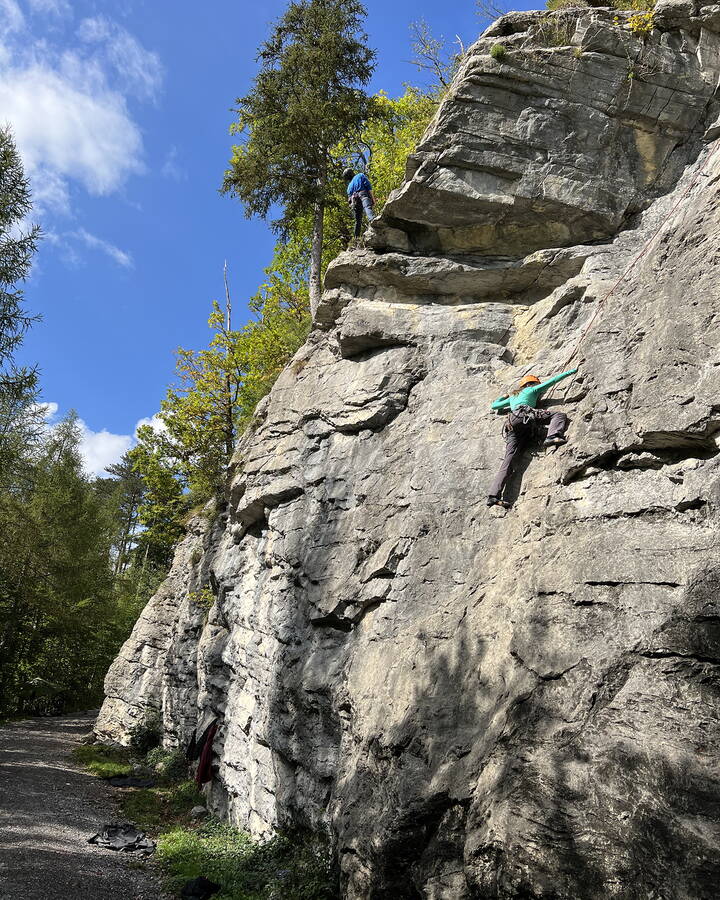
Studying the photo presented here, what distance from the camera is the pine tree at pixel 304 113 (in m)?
18.4

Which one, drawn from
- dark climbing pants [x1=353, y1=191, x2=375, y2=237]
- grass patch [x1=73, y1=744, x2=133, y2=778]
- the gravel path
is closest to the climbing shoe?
the gravel path

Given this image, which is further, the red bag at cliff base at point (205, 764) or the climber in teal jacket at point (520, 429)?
the red bag at cliff base at point (205, 764)

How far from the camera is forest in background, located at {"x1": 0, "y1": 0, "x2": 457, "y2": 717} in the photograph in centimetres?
1877

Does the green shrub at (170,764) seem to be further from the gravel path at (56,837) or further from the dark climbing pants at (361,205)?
the dark climbing pants at (361,205)

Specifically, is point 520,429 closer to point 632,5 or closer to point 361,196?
point 361,196

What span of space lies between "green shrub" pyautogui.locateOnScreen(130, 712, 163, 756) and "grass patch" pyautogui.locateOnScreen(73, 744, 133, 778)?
16.6 inches

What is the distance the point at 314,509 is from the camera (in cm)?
1196

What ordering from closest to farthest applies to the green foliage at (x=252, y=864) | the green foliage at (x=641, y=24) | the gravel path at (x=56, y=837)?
the green foliage at (x=252, y=864) < the gravel path at (x=56, y=837) < the green foliage at (x=641, y=24)

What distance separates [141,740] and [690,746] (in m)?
21.1

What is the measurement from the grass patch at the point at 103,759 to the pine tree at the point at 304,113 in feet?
51.7

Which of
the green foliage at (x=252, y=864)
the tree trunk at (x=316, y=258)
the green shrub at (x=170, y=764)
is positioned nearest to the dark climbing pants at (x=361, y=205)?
the tree trunk at (x=316, y=258)

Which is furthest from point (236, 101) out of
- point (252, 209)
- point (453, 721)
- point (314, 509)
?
point (453, 721)

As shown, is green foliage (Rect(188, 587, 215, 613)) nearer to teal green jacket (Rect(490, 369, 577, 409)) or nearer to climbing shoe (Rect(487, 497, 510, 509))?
climbing shoe (Rect(487, 497, 510, 509))

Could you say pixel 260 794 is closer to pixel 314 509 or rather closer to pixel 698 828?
pixel 314 509
